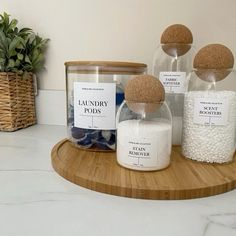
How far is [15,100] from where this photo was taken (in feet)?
2.58

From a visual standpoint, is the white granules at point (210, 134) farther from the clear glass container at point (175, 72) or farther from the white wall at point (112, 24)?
the white wall at point (112, 24)

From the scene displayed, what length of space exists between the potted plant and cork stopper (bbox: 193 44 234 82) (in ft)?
1.59

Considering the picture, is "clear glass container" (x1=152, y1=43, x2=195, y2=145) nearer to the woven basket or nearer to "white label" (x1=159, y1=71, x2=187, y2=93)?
"white label" (x1=159, y1=71, x2=187, y2=93)

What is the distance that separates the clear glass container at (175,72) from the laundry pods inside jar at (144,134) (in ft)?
0.37

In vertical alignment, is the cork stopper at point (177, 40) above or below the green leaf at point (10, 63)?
above

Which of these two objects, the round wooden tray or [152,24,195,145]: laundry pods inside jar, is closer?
the round wooden tray

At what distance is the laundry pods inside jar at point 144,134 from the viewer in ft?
1.50

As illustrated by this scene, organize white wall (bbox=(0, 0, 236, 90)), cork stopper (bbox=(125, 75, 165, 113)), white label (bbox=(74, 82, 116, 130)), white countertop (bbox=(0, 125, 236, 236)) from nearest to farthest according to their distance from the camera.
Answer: white countertop (bbox=(0, 125, 236, 236)), cork stopper (bbox=(125, 75, 165, 113)), white label (bbox=(74, 82, 116, 130)), white wall (bbox=(0, 0, 236, 90))

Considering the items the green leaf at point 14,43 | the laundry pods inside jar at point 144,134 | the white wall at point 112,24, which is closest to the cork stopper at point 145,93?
the laundry pods inside jar at point 144,134

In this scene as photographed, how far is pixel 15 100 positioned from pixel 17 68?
91 millimetres

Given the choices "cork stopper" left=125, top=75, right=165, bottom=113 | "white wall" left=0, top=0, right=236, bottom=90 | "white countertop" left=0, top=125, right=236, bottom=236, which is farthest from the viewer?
"white wall" left=0, top=0, right=236, bottom=90

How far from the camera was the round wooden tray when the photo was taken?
0.41 m

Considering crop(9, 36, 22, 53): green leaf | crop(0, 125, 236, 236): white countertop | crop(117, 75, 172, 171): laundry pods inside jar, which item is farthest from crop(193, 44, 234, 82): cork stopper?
crop(9, 36, 22, 53): green leaf

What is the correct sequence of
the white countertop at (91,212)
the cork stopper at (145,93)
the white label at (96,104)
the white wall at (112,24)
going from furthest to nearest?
the white wall at (112,24)
the white label at (96,104)
the cork stopper at (145,93)
the white countertop at (91,212)
